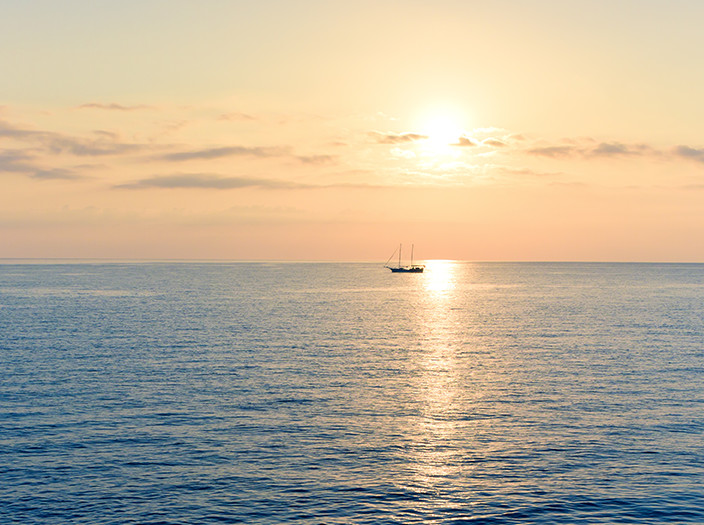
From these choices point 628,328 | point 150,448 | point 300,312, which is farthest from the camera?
point 300,312

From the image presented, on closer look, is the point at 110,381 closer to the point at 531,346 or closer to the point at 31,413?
the point at 31,413

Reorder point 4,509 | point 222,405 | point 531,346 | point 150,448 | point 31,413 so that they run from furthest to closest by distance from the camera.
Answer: point 531,346
point 222,405
point 31,413
point 150,448
point 4,509

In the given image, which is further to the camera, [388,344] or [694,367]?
[388,344]

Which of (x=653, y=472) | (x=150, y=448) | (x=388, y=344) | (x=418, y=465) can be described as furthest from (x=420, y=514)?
(x=388, y=344)

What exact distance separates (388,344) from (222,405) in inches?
2057

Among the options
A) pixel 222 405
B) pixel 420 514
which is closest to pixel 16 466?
pixel 222 405

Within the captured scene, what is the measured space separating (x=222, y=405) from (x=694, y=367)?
2514 inches

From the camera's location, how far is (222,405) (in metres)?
64.0

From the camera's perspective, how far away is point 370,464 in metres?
47.6

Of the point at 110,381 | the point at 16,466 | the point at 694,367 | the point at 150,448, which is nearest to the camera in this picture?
the point at 16,466

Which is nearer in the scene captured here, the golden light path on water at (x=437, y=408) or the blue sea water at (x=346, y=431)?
the blue sea water at (x=346, y=431)

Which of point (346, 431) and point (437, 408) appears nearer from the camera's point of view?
point (346, 431)

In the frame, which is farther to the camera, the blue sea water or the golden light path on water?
the golden light path on water

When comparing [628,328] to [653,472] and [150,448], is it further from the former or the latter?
[150,448]
